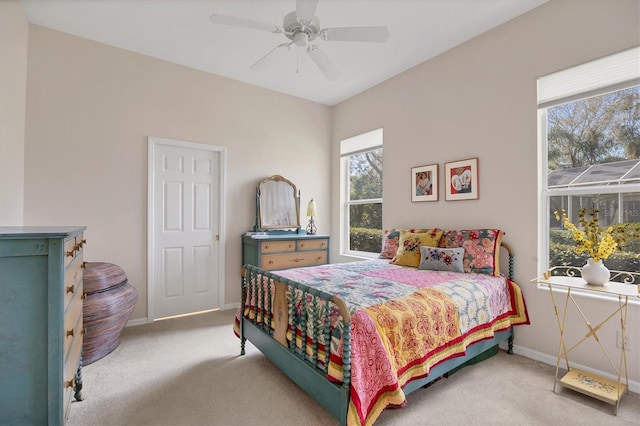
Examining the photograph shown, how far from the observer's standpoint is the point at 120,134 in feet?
10.9

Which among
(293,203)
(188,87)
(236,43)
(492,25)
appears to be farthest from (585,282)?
(188,87)

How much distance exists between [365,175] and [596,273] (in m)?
3.00

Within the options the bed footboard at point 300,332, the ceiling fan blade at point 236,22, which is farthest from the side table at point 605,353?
the ceiling fan blade at point 236,22

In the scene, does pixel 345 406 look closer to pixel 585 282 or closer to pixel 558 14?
pixel 585 282

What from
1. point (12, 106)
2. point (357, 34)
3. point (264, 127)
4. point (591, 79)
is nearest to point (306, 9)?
point (357, 34)

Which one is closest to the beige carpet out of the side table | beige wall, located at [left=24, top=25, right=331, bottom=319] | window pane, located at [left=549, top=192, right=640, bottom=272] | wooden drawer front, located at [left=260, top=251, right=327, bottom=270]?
the side table

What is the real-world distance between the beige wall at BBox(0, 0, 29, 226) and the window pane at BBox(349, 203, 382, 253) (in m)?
3.84

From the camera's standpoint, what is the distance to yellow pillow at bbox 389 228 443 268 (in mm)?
3045

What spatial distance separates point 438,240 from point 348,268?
38.7 inches

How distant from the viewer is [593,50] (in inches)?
92.8

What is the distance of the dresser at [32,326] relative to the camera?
1228mm

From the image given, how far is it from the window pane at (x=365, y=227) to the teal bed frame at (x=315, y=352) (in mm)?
1790

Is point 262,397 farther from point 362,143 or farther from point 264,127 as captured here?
point 362,143

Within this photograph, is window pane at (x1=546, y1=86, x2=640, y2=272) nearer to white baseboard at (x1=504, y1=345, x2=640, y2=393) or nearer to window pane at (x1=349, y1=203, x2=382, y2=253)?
white baseboard at (x1=504, y1=345, x2=640, y2=393)
